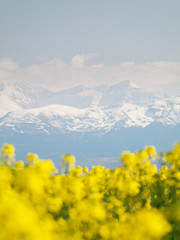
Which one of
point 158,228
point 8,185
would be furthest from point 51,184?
point 158,228

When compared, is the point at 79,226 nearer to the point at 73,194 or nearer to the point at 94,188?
the point at 73,194

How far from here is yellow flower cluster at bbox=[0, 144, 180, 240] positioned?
324 centimetres

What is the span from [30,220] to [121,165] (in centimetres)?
923

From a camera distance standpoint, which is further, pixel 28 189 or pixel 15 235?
pixel 28 189

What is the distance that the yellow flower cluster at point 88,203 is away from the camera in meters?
3.24

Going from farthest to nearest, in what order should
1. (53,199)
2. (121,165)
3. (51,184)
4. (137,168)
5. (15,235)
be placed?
(121,165) < (137,168) < (51,184) < (53,199) < (15,235)

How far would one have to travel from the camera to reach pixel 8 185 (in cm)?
600

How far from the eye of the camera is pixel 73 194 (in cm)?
732

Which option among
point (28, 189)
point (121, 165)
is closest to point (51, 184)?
point (28, 189)

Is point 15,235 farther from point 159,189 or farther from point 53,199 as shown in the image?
point 159,189

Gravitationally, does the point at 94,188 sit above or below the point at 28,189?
above

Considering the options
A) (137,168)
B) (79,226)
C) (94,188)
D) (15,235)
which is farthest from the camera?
(137,168)

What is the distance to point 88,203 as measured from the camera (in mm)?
5820

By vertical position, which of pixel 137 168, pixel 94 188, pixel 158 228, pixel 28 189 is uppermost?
pixel 137 168
